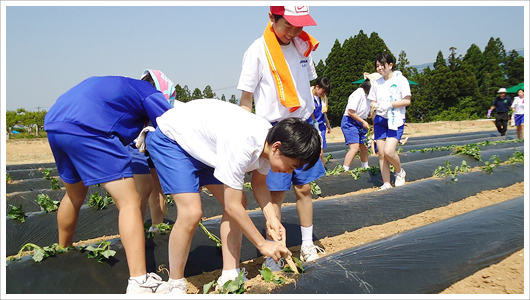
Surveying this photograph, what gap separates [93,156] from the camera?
2604 mm

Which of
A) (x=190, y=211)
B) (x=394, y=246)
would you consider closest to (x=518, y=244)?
(x=394, y=246)

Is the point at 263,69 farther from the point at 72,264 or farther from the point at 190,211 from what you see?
the point at 72,264

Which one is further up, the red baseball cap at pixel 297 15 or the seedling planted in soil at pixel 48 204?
the red baseball cap at pixel 297 15

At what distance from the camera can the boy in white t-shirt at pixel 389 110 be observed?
5508mm

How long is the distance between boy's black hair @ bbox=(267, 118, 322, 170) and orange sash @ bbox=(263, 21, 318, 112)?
80 centimetres

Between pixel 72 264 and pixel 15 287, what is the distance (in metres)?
0.31

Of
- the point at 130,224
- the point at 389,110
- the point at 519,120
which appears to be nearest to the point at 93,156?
the point at 130,224

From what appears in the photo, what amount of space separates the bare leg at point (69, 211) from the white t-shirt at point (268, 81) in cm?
122

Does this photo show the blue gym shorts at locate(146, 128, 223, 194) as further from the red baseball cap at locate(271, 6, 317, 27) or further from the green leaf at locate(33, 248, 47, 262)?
the red baseball cap at locate(271, 6, 317, 27)

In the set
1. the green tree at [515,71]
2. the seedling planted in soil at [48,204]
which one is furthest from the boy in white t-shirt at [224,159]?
the green tree at [515,71]

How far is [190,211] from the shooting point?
8.09 ft

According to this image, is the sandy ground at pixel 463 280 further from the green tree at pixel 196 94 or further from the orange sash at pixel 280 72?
the green tree at pixel 196 94

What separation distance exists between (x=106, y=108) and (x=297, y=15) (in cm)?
129

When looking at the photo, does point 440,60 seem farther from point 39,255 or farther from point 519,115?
point 39,255
